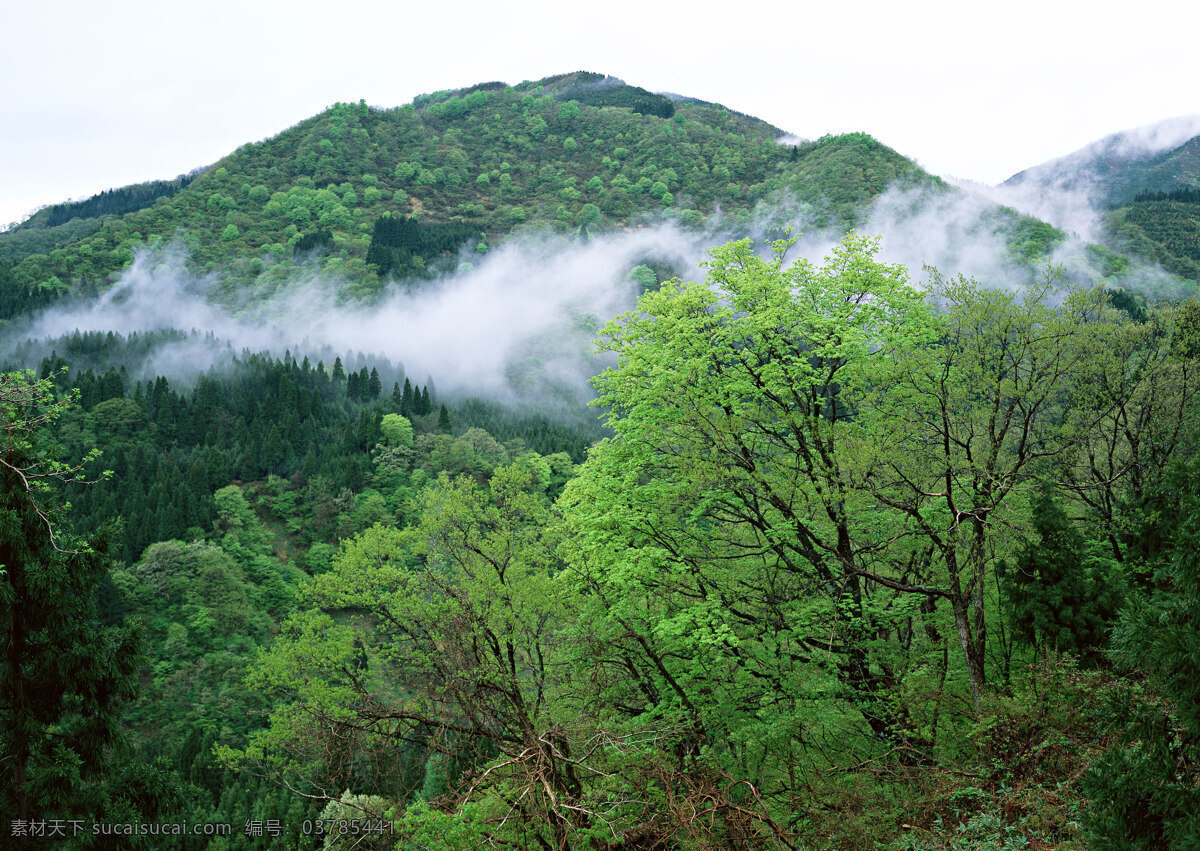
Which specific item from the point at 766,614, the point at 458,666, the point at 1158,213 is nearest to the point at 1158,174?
the point at 1158,213

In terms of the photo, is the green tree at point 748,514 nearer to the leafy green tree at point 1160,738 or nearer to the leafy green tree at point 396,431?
the leafy green tree at point 1160,738

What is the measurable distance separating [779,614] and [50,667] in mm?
13127

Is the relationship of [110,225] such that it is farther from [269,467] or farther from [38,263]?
[269,467]

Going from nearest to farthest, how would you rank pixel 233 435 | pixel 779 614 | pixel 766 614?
pixel 779 614 < pixel 766 614 < pixel 233 435

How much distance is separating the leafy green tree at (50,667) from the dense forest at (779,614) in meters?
0.05

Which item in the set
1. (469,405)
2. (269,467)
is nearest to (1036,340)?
(269,467)

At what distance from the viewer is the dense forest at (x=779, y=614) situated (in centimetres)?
692

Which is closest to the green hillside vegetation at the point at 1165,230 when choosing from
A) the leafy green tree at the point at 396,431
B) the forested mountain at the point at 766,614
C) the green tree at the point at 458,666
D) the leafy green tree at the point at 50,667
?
the forested mountain at the point at 766,614

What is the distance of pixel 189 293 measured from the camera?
177m

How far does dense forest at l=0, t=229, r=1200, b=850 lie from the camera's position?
22.7ft

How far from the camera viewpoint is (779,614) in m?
14.4

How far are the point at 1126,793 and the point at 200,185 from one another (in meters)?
236

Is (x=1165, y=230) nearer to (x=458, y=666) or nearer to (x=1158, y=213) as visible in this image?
(x=1158, y=213)

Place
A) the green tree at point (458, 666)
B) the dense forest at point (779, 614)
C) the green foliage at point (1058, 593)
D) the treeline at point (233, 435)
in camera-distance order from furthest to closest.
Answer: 1. the treeline at point (233, 435)
2. the green foliage at point (1058, 593)
3. the dense forest at point (779, 614)
4. the green tree at point (458, 666)
